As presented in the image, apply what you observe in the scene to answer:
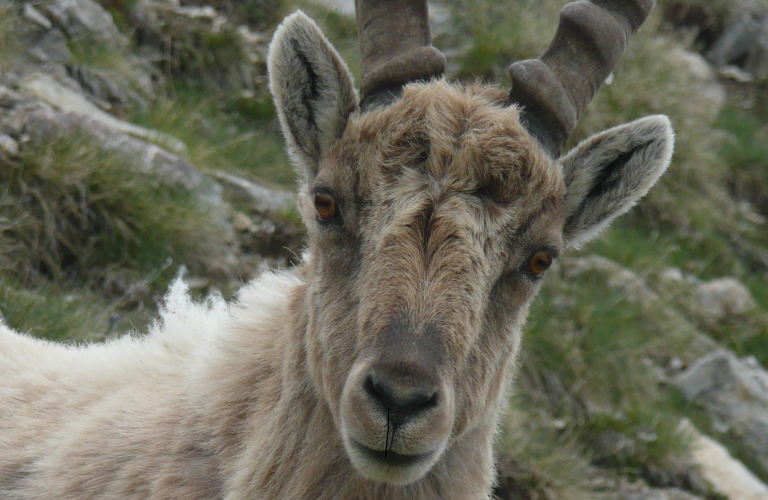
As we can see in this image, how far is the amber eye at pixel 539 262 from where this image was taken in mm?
3713

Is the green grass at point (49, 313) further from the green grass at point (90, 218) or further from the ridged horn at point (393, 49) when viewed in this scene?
the ridged horn at point (393, 49)

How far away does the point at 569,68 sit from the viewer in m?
4.05

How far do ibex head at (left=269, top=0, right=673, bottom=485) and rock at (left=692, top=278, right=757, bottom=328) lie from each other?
7.71 m

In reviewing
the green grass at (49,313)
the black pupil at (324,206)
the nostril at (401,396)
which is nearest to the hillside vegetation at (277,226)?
the green grass at (49,313)

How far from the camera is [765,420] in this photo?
29.2ft

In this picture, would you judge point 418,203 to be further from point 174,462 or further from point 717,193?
point 717,193

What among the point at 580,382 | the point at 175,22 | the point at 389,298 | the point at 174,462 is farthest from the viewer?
the point at 175,22

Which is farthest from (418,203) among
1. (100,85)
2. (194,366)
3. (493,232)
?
(100,85)

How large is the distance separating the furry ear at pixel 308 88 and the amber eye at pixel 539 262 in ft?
3.79

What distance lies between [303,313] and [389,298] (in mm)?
838

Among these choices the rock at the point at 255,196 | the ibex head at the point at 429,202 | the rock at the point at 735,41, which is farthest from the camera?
the rock at the point at 735,41

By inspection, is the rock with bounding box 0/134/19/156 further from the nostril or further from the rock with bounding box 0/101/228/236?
the nostril

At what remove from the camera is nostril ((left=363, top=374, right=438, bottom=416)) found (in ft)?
9.57

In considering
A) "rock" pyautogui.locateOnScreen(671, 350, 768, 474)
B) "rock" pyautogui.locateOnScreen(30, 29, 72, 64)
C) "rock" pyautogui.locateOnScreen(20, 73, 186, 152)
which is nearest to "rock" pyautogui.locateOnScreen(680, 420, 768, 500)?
"rock" pyautogui.locateOnScreen(671, 350, 768, 474)
